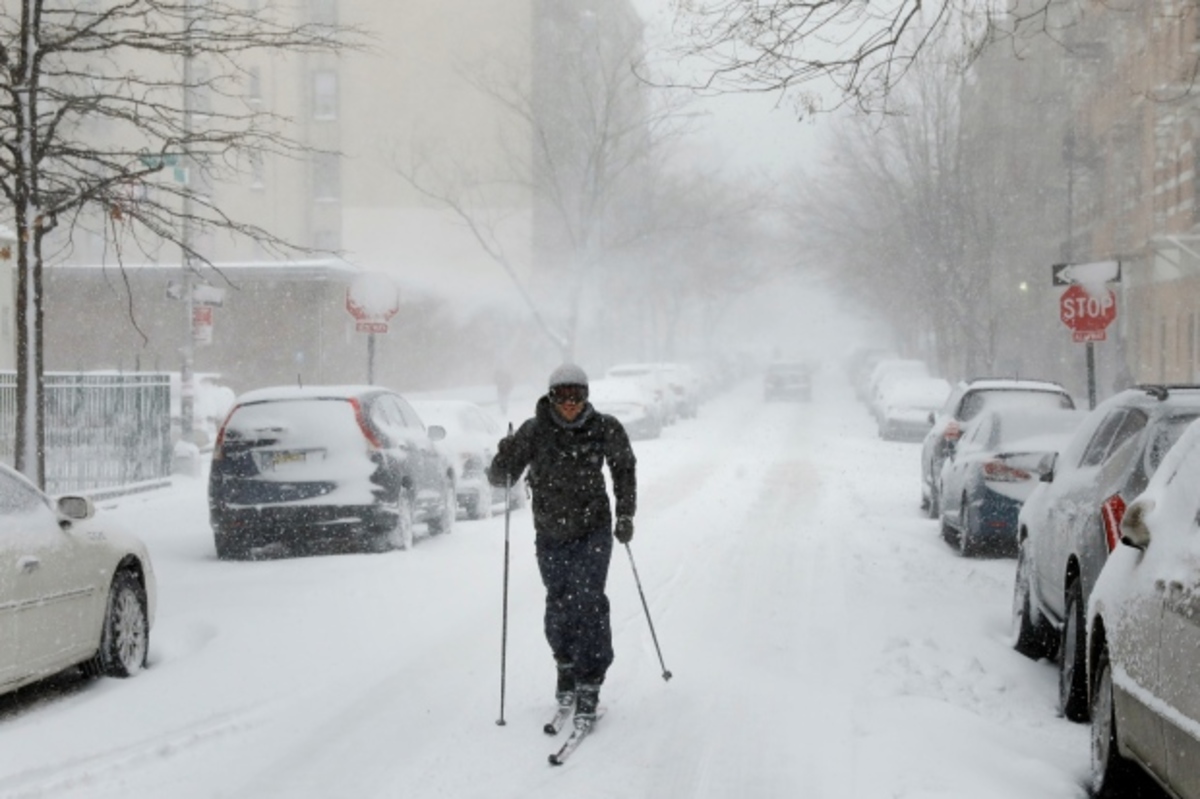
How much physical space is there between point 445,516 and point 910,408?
2256cm

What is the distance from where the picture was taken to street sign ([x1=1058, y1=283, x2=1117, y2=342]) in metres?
20.3

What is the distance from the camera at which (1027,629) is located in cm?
989

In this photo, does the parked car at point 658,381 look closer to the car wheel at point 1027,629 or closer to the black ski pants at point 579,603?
the car wheel at point 1027,629

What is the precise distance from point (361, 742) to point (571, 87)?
52.0 m

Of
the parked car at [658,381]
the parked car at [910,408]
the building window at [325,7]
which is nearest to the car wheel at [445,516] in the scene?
the parked car at [910,408]

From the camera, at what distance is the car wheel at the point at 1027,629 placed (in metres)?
9.83

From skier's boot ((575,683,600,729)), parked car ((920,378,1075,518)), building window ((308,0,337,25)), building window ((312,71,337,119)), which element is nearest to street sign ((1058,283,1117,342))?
parked car ((920,378,1075,518))

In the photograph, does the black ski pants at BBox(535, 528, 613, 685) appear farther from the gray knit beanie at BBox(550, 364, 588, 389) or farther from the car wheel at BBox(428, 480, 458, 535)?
the car wheel at BBox(428, 480, 458, 535)

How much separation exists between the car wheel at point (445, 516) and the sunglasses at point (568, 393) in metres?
9.62

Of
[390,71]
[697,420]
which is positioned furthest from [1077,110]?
[390,71]

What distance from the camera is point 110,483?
888 inches

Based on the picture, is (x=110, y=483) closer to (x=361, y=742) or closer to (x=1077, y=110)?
(x=361, y=742)

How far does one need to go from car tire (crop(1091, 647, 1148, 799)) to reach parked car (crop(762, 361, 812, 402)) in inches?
2228

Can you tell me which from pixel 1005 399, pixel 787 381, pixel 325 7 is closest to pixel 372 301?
pixel 1005 399
